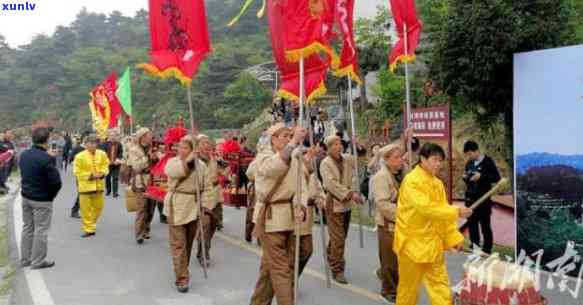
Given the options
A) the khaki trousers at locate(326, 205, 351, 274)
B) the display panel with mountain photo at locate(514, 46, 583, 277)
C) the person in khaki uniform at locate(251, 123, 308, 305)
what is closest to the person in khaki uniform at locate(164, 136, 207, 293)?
the person in khaki uniform at locate(251, 123, 308, 305)

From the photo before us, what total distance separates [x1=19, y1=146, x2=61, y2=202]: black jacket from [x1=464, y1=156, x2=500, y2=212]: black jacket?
216 inches

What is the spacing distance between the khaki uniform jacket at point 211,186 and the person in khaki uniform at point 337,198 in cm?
161

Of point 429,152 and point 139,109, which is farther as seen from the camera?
point 139,109

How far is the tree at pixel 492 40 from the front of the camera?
6.79 meters

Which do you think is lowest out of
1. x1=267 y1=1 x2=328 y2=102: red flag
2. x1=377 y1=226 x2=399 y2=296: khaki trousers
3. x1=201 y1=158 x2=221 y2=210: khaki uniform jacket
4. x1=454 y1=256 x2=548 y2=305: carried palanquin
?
x1=377 y1=226 x2=399 y2=296: khaki trousers

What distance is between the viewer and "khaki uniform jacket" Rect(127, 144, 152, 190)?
8898mm

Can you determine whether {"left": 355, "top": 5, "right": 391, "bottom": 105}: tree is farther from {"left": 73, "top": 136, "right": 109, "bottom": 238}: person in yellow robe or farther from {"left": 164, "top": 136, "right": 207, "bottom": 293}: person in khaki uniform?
{"left": 164, "top": 136, "right": 207, "bottom": 293}: person in khaki uniform

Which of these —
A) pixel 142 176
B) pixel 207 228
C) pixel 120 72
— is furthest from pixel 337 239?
pixel 120 72

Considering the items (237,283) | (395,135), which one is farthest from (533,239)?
(395,135)

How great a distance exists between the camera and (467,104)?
7832mm

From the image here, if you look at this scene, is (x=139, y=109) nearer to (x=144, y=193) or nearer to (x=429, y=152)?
(x=144, y=193)

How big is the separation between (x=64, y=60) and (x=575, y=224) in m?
71.2

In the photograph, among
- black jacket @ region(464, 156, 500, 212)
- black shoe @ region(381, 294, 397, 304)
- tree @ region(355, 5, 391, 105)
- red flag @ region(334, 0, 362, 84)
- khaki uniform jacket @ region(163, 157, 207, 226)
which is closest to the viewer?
black shoe @ region(381, 294, 397, 304)

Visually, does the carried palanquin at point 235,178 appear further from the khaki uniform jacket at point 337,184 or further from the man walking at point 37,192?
the khaki uniform jacket at point 337,184
